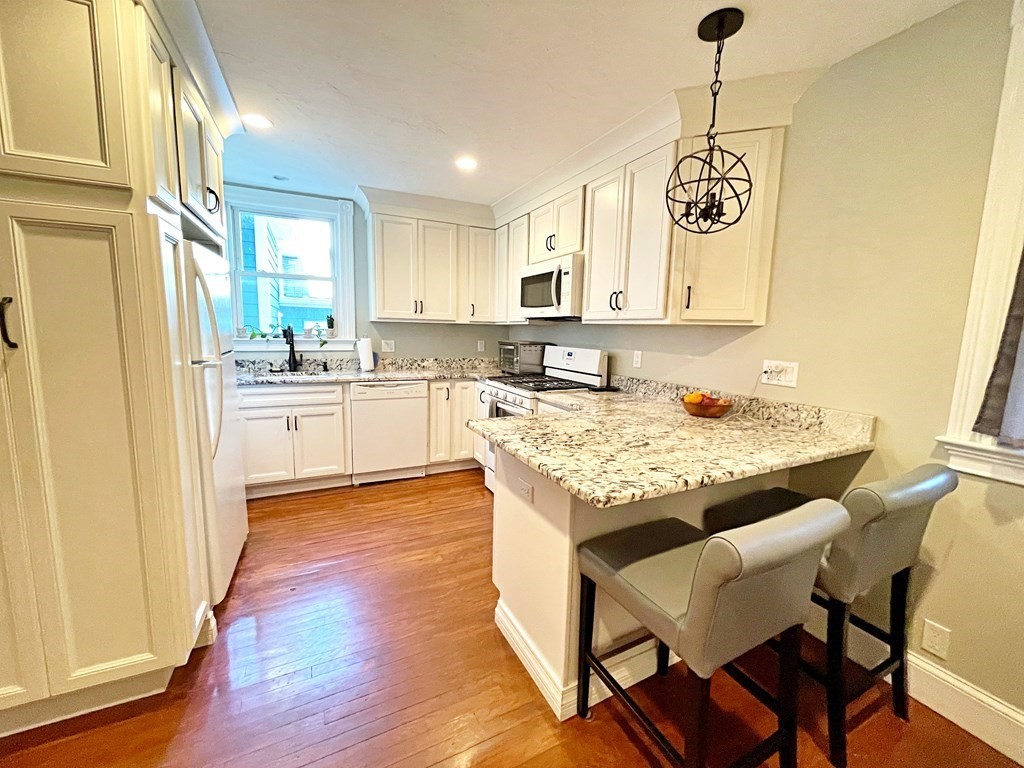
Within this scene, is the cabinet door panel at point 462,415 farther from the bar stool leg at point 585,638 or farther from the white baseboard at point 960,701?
the white baseboard at point 960,701

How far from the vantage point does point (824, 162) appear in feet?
5.78

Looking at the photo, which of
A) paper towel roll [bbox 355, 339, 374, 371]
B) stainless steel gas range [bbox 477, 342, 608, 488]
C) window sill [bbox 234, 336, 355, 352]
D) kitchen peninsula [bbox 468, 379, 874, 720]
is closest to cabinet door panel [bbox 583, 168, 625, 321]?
stainless steel gas range [bbox 477, 342, 608, 488]

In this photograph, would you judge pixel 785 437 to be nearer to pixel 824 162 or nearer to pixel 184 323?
pixel 824 162

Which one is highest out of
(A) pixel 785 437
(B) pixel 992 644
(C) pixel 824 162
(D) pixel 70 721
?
(C) pixel 824 162

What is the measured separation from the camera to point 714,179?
1959mm

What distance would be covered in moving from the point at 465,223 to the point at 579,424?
2.75 m

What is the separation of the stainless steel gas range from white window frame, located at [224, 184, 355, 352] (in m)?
Answer: 1.43

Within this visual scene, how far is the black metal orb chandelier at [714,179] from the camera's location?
1.48 m

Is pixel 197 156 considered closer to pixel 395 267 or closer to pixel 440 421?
pixel 395 267

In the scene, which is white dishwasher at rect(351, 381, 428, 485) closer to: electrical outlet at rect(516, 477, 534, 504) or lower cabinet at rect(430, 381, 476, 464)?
lower cabinet at rect(430, 381, 476, 464)

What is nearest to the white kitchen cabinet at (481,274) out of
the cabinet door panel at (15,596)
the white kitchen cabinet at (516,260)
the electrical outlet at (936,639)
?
the white kitchen cabinet at (516,260)

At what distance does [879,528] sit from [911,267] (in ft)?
3.30

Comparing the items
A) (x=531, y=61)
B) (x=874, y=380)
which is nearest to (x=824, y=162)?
(x=874, y=380)

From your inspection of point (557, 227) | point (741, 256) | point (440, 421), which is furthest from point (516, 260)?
point (741, 256)
